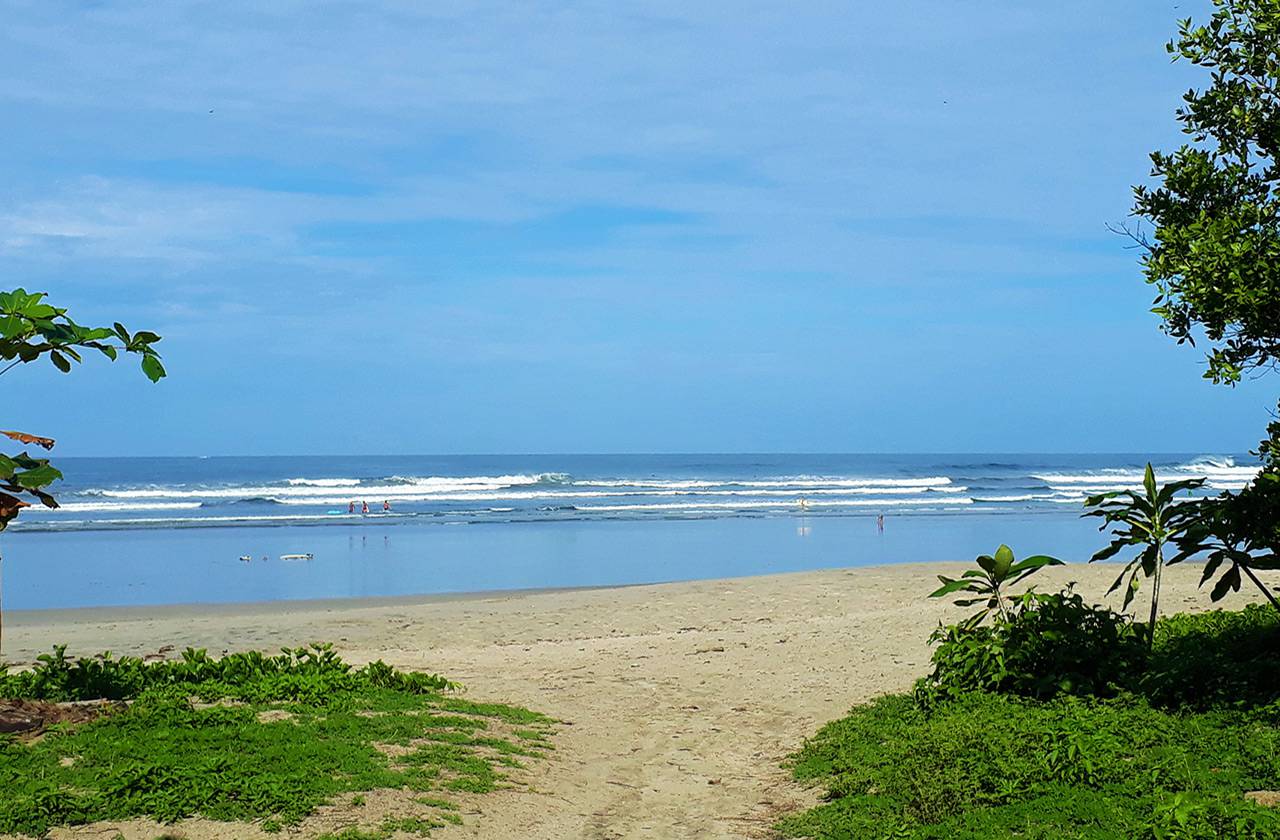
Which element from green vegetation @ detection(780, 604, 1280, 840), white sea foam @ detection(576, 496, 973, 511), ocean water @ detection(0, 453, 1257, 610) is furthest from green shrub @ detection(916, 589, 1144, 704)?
white sea foam @ detection(576, 496, 973, 511)

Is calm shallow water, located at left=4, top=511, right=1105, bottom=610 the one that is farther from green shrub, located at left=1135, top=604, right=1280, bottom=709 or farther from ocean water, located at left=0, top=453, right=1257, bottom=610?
green shrub, located at left=1135, top=604, right=1280, bottom=709

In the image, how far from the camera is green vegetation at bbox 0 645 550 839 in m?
5.36

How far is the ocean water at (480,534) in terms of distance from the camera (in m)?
20.4

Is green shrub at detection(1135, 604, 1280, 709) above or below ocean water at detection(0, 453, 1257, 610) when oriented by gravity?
above

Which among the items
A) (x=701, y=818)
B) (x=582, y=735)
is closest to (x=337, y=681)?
(x=582, y=735)

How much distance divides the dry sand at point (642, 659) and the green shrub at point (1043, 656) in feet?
Answer: 4.07

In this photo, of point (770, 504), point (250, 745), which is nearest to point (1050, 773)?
point (250, 745)

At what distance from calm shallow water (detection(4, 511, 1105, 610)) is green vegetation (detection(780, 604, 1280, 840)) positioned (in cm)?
850

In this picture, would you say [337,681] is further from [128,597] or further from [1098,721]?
[128,597]

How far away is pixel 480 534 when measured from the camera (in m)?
30.5

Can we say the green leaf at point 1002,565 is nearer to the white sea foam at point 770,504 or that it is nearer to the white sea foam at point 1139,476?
the white sea foam at point 770,504

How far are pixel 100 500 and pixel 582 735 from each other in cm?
4376

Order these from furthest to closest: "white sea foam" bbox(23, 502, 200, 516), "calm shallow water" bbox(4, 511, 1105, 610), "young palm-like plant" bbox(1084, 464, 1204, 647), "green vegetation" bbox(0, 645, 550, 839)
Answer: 1. "white sea foam" bbox(23, 502, 200, 516)
2. "calm shallow water" bbox(4, 511, 1105, 610)
3. "young palm-like plant" bbox(1084, 464, 1204, 647)
4. "green vegetation" bbox(0, 645, 550, 839)

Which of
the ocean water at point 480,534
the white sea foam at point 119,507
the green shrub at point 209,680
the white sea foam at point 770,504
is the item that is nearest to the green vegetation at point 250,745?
the green shrub at point 209,680
